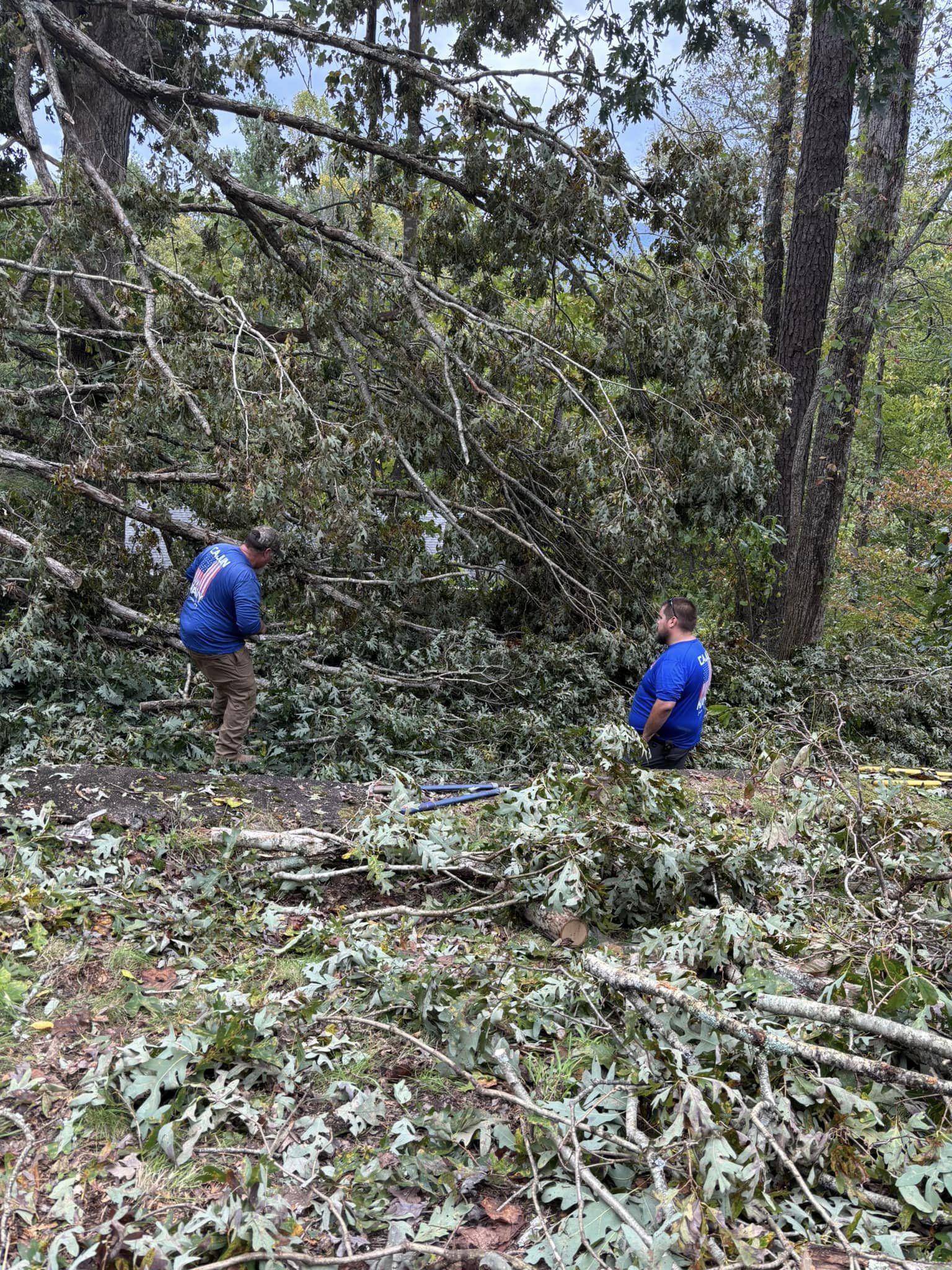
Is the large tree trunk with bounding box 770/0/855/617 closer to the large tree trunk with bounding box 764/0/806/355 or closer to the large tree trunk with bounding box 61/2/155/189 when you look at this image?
the large tree trunk with bounding box 764/0/806/355

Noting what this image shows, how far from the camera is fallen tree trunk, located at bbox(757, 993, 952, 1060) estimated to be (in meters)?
2.38

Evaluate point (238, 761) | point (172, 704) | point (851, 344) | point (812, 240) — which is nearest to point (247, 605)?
point (238, 761)

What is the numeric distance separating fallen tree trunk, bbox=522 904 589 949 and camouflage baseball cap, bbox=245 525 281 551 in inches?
128

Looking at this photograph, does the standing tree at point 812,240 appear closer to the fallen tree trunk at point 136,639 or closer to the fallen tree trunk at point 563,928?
the fallen tree trunk at point 136,639

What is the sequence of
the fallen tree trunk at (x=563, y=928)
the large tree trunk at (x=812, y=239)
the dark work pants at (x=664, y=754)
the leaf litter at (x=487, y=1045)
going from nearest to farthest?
1. the leaf litter at (x=487, y=1045)
2. the fallen tree trunk at (x=563, y=928)
3. the dark work pants at (x=664, y=754)
4. the large tree trunk at (x=812, y=239)

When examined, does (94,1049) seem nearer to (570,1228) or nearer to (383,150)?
(570,1228)

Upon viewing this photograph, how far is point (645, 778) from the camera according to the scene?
410cm

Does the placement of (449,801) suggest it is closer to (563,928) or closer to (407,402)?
(563,928)

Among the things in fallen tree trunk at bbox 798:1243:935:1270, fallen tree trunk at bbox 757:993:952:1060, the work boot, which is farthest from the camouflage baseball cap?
fallen tree trunk at bbox 798:1243:935:1270

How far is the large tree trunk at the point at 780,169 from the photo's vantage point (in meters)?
11.0

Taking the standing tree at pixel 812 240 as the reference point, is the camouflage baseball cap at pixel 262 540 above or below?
below

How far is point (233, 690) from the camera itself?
642cm

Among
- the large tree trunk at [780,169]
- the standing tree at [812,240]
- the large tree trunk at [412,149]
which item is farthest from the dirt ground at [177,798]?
the large tree trunk at [780,169]

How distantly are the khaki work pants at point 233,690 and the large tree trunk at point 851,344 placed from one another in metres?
6.68
